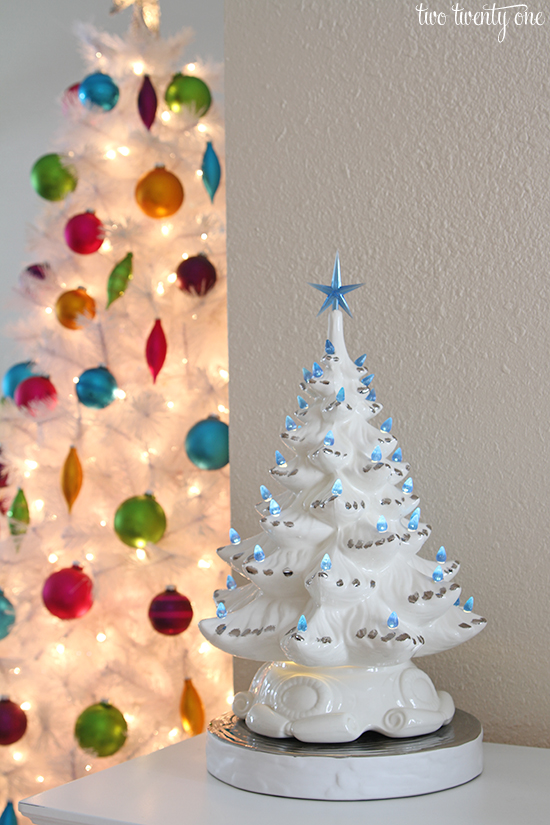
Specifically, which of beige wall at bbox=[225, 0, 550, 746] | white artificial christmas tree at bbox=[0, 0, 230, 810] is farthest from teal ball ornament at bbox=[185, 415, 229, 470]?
beige wall at bbox=[225, 0, 550, 746]

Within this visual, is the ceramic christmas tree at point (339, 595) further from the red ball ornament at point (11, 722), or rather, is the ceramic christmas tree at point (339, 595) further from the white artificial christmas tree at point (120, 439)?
the red ball ornament at point (11, 722)

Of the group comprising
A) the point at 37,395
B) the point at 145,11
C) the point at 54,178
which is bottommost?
the point at 37,395

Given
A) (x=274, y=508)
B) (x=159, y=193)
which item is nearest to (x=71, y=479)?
(x=159, y=193)

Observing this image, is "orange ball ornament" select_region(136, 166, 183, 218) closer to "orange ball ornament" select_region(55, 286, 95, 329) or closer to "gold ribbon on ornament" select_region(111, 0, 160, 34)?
"orange ball ornament" select_region(55, 286, 95, 329)

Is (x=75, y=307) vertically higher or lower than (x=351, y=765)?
higher

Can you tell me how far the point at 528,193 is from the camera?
40.6 inches

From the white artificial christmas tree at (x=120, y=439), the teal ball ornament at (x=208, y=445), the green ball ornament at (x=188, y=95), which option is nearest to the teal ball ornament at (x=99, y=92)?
the white artificial christmas tree at (x=120, y=439)

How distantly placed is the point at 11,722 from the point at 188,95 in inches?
46.8

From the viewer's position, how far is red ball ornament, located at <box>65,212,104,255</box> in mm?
1430

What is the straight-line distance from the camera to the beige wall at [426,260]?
1023 mm

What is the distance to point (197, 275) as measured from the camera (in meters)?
1.36

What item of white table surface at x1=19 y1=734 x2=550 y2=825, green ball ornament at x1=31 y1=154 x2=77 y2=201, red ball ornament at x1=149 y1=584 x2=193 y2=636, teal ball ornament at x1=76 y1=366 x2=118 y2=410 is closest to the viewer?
white table surface at x1=19 y1=734 x2=550 y2=825

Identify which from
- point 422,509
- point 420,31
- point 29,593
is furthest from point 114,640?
point 420,31

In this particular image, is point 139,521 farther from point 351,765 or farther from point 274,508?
point 351,765
